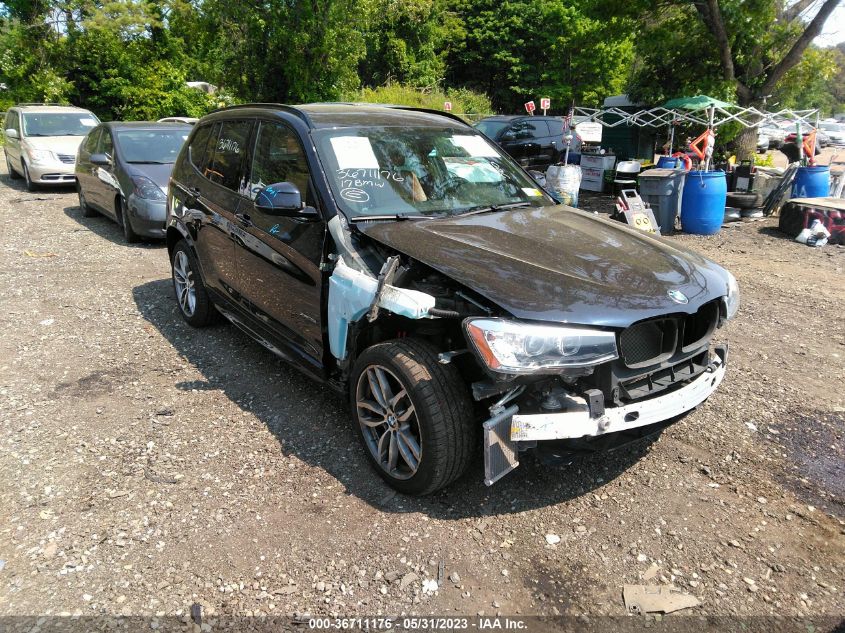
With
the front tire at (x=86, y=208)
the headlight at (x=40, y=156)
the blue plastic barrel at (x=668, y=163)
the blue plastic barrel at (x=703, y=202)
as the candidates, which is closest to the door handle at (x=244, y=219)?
the front tire at (x=86, y=208)

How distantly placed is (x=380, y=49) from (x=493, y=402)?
130 ft

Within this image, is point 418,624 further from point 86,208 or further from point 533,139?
point 533,139

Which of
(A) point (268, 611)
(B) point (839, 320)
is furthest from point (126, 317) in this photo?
(B) point (839, 320)

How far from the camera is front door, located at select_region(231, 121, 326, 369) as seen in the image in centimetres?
362

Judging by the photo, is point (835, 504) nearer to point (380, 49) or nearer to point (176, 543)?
point (176, 543)

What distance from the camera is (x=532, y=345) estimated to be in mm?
2643

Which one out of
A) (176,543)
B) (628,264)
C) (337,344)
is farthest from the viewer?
(337,344)

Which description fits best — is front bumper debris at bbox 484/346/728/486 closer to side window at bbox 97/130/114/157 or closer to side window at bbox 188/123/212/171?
side window at bbox 188/123/212/171

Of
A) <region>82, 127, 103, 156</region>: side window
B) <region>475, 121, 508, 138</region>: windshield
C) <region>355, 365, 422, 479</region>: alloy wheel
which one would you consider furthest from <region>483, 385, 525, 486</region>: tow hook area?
<region>475, 121, 508, 138</region>: windshield

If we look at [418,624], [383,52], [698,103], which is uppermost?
[383,52]

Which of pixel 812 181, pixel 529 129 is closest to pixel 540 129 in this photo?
pixel 529 129

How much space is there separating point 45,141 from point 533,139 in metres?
10.7

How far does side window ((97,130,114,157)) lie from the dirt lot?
17.6 ft

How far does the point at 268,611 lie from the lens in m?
2.57
